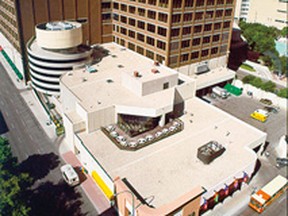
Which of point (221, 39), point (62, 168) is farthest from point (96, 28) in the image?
point (62, 168)

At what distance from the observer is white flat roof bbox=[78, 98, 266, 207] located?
45.7 m

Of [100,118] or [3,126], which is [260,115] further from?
[3,126]

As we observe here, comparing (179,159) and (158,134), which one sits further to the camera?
(158,134)

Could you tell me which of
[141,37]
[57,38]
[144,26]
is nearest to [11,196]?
[57,38]

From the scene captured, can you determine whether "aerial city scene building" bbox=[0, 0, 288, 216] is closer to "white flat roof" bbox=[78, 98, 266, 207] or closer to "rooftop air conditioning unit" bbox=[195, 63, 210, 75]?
"white flat roof" bbox=[78, 98, 266, 207]

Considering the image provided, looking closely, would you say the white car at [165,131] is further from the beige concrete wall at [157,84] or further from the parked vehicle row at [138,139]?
the beige concrete wall at [157,84]

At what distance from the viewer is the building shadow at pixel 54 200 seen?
4691cm

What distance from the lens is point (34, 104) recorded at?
81.6 meters

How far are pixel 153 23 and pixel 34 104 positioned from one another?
139 feet

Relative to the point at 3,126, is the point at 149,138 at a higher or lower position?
higher

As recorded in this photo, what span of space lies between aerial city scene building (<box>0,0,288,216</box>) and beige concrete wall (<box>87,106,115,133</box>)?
0.26m

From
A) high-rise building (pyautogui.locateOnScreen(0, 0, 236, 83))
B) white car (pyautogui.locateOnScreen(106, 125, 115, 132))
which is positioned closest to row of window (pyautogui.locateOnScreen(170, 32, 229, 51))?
high-rise building (pyautogui.locateOnScreen(0, 0, 236, 83))

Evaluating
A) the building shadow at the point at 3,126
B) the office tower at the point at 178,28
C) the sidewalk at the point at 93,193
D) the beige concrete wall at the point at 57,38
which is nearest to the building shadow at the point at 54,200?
the sidewalk at the point at 93,193

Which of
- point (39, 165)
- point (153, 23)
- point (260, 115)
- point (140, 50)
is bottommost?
point (39, 165)
